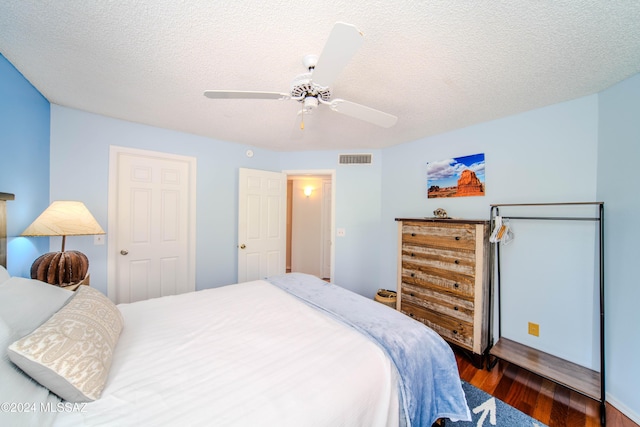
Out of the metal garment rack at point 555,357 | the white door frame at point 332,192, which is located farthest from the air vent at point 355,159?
the metal garment rack at point 555,357

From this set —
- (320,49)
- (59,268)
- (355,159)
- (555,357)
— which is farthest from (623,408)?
(59,268)

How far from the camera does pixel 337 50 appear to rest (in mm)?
1005

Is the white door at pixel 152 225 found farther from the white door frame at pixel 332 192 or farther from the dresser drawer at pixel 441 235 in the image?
the dresser drawer at pixel 441 235

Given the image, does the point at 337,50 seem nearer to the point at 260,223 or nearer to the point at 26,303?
the point at 26,303

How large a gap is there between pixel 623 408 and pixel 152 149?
4606 mm

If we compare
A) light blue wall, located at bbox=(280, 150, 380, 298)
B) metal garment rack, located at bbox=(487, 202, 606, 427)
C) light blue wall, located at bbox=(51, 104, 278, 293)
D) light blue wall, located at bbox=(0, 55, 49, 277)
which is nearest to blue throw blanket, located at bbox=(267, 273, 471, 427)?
metal garment rack, located at bbox=(487, 202, 606, 427)

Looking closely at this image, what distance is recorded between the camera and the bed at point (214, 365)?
76 centimetres

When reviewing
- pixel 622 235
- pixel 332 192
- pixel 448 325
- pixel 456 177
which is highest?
pixel 456 177

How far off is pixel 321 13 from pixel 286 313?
1698 millimetres

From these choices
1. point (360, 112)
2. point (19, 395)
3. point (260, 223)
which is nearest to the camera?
point (19, 395)

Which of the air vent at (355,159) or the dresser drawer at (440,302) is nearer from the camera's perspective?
the dresser drawer at (440,302)

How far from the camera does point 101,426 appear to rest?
72 centimetres

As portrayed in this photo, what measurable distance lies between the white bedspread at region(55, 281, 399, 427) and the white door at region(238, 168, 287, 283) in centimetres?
175

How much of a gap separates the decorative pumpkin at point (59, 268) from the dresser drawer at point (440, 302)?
2.93 m
